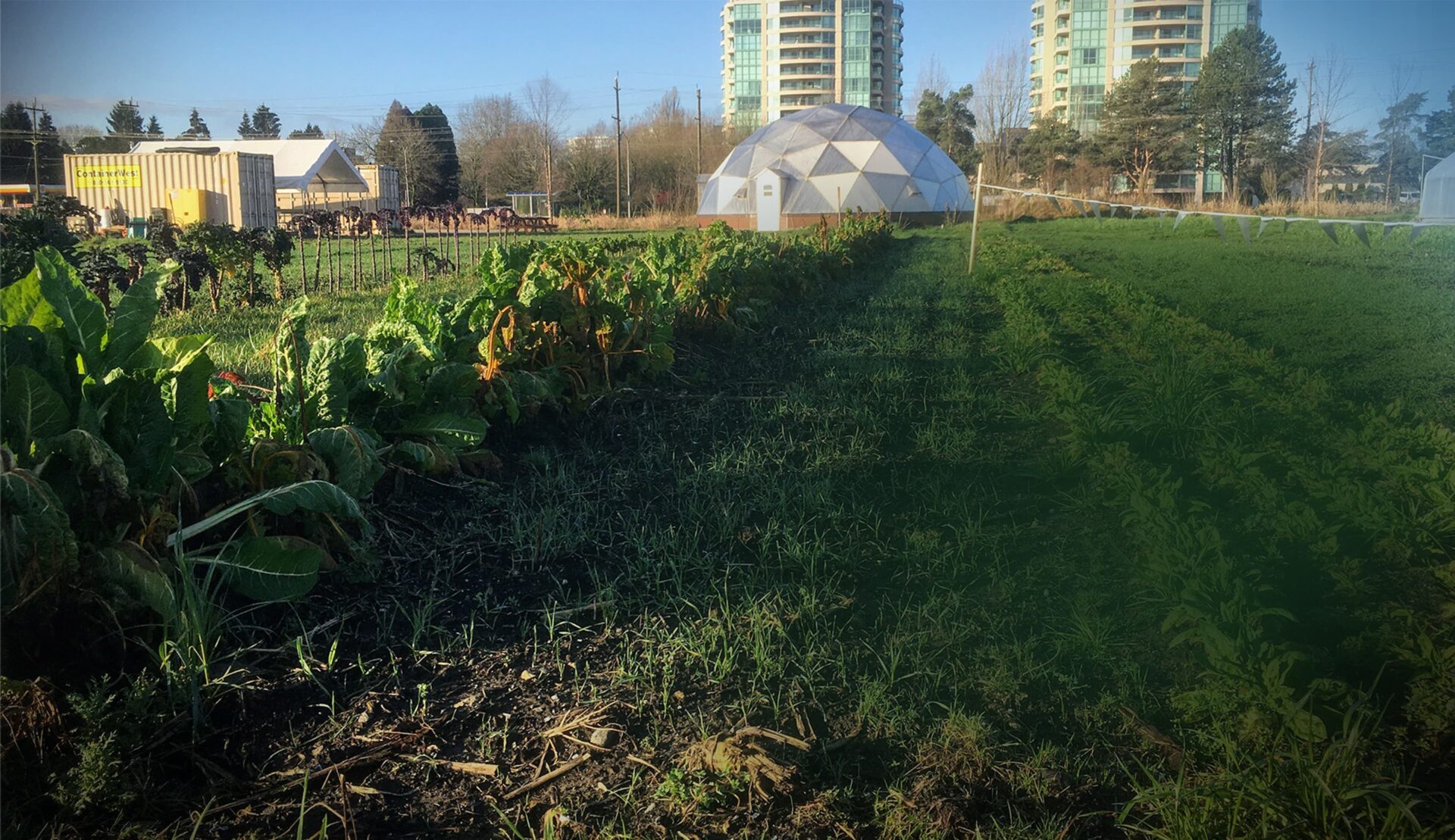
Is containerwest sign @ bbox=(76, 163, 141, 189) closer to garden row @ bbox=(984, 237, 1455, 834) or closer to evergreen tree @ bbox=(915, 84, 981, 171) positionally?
garden row @ bbox=(984, 237, 1455, 834)

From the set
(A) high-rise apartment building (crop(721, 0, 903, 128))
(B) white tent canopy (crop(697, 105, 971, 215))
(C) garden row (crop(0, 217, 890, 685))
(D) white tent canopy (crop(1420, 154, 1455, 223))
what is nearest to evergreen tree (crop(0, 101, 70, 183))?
(C) garden row (crop(0, 217, 890, 685))

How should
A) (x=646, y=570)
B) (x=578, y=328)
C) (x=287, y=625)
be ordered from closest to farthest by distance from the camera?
(x=287, y=625), (x=646, y=570), (x=578, y=328)

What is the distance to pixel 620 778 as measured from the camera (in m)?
2.00

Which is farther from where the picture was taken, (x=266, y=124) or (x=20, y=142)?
(x=266, y=124)

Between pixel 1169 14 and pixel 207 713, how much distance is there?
9.64m

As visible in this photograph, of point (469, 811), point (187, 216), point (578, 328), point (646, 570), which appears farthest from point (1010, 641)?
point (187, 216)

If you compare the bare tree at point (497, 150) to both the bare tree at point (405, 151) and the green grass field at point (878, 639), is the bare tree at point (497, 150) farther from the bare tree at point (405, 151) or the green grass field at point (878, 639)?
the green grass field at point (878, 639)

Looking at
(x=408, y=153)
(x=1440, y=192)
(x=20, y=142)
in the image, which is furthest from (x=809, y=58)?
(x=20, y=142)

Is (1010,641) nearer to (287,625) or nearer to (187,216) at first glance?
(287,625)

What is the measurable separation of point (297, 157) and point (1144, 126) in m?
29.8

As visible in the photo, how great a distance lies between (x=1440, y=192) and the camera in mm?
18016

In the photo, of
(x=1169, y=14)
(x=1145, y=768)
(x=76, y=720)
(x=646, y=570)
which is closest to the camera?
(x=1145, y=768)

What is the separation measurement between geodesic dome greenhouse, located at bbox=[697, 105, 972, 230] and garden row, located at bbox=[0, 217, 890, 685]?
1137 inches

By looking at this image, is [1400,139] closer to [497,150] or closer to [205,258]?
[205,258]
